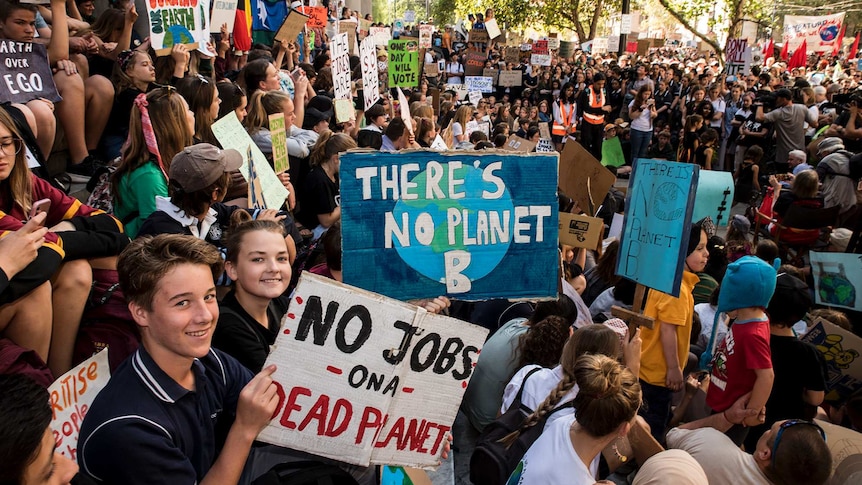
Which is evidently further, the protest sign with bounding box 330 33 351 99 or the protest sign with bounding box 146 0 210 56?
the protest sign with bounding box 330 33 351 99

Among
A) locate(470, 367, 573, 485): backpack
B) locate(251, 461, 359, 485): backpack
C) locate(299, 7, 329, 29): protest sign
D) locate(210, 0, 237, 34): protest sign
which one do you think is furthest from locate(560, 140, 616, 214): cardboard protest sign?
locate(299, 7, 329, 29): protest sign

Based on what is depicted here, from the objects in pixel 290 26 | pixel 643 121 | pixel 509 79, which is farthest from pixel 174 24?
pixel 509 79

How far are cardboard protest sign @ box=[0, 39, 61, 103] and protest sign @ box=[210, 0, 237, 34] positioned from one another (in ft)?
11.3

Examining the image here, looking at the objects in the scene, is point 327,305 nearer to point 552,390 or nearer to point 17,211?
point 552,390

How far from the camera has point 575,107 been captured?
16.0 metres

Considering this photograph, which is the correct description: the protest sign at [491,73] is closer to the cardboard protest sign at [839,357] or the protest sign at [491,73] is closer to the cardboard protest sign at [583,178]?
the cardboard protest sign at [583,178]

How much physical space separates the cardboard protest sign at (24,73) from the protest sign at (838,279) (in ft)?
19.7

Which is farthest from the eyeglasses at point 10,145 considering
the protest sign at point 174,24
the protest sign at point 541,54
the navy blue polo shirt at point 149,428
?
the protest sign at point 541,54

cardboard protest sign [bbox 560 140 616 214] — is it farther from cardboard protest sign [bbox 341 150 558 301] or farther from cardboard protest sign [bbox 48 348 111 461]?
cardboard protest sign [bbox 48 348 111 461]

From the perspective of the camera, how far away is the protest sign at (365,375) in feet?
7.70

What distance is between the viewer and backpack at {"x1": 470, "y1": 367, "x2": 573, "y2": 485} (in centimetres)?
297

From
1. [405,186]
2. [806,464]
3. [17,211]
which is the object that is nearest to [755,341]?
[806,464]

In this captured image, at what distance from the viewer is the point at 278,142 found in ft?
17.5

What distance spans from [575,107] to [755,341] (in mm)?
12871
